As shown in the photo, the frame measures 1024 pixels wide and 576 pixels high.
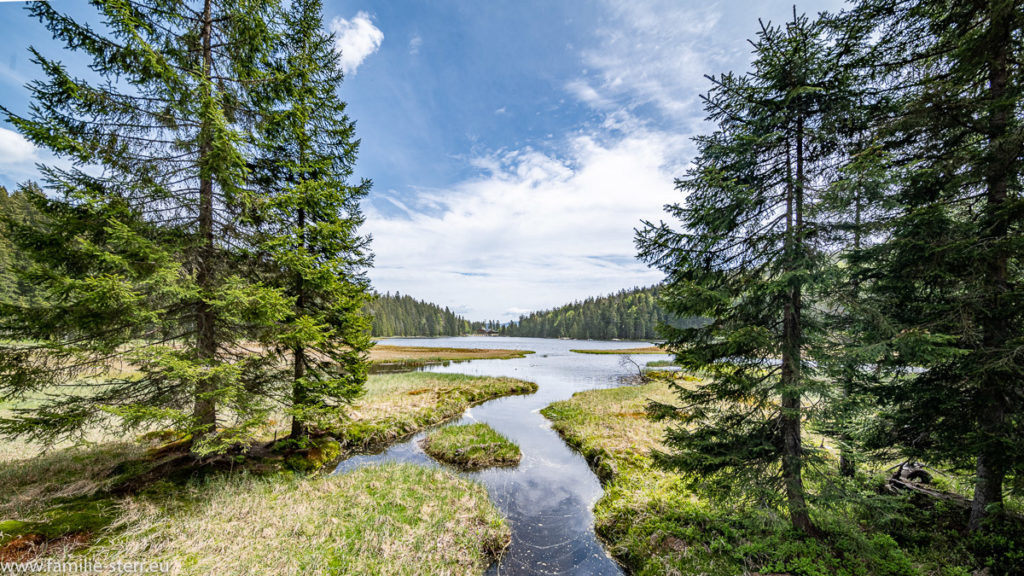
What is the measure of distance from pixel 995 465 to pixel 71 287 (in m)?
14.8

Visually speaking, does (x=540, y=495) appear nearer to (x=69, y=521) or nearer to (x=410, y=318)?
(x=69, y=521)

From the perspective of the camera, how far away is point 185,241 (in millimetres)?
6930

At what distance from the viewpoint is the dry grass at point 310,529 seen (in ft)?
15.8

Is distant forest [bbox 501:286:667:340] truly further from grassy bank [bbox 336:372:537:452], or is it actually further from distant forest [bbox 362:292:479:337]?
grassy bank [bbox 336:372:537:452]

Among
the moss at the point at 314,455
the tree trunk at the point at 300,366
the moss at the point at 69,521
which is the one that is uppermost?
the tree trunk at the point at 300,366

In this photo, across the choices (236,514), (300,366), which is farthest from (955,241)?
(300,366)

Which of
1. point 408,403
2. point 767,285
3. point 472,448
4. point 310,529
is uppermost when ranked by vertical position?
point 767,285

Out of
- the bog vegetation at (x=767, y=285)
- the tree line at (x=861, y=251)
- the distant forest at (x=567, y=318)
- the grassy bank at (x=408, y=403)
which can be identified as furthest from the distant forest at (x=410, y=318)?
the tree line at (x=861, y=251)

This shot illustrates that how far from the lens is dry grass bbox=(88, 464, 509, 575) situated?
482cm

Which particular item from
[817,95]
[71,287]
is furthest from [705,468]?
[71,287]

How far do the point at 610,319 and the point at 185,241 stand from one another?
351ft

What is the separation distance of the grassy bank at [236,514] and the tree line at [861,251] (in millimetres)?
4959

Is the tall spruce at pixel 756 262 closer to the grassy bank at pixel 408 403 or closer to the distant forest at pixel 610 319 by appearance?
the grassy bank at pixel 408 403

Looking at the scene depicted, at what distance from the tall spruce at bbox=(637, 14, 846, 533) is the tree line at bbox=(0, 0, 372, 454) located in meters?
8.40
